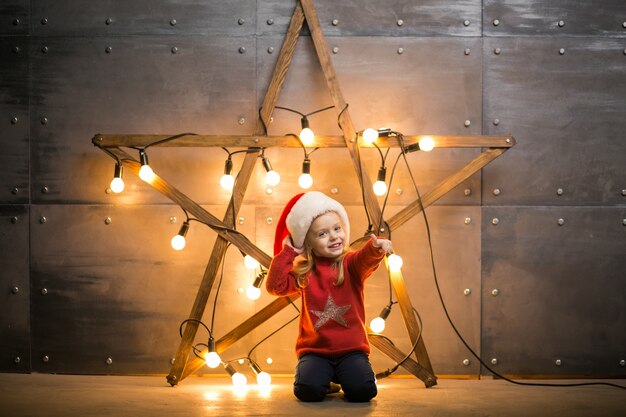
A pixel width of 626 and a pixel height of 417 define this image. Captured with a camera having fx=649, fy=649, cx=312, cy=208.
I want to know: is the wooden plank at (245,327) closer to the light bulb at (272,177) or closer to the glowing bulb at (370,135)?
the light bulb at (272,177)

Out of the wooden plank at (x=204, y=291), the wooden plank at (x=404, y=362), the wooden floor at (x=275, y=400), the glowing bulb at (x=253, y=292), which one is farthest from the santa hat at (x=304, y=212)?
the wooden floor at (x=275, y=400)

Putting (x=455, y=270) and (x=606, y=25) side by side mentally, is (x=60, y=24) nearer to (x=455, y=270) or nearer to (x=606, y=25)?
(x=455, y=270)

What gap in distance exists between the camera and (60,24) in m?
3.24

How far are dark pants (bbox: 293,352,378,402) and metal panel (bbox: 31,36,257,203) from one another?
3.44 ft

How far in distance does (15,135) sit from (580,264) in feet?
9.47

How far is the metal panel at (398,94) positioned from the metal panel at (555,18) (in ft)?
0.56

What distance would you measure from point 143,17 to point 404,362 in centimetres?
209

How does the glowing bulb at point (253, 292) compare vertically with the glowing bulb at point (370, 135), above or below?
below

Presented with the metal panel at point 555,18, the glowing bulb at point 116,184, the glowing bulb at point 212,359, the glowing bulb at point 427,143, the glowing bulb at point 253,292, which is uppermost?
the metal panel at point 555,18

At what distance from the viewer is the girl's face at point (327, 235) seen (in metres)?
2.73

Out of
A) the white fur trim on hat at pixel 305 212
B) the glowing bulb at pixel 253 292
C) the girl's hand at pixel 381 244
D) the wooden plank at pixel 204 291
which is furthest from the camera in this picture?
the glowing bulb at pixel 253 292

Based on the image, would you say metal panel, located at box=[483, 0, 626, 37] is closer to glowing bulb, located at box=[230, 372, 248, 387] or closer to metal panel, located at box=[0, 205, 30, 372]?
glowing bulb, located at box=[230, 372, 248, 387]

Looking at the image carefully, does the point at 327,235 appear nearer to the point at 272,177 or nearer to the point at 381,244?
the point at 381,244

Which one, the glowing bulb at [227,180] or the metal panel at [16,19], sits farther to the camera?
the metal panel at [16,19]
